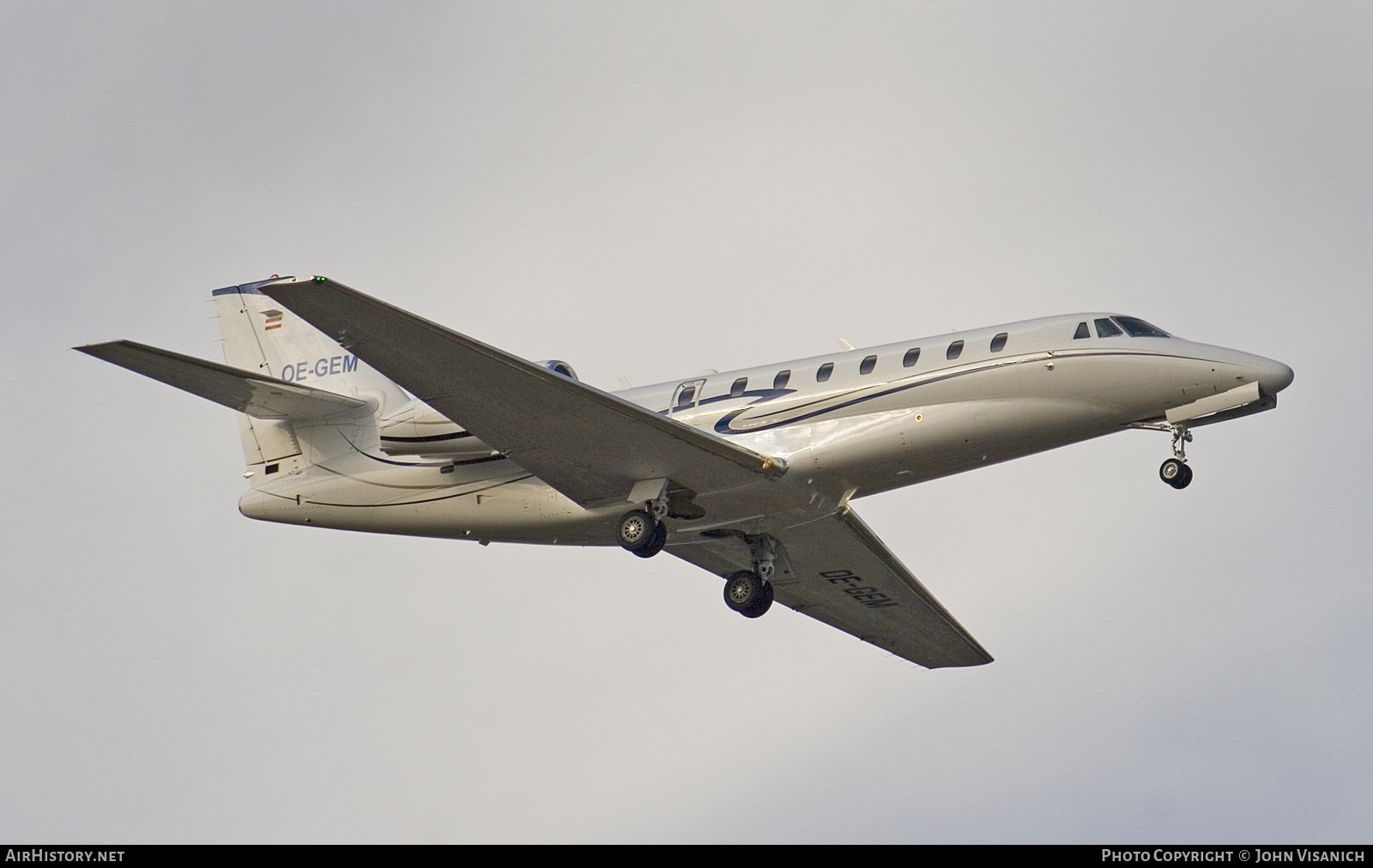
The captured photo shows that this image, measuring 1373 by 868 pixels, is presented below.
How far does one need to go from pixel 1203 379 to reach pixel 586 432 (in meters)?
7.95

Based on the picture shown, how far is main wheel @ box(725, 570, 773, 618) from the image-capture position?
85.8ft

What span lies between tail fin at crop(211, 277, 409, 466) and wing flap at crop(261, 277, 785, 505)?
4.10 meters

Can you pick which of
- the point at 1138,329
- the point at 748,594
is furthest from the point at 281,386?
the point at 1138,329

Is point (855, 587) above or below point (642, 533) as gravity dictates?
above

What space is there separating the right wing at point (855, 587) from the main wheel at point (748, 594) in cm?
32

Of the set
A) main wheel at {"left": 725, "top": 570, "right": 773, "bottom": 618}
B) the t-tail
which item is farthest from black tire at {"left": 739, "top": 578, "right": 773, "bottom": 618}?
the t-tail

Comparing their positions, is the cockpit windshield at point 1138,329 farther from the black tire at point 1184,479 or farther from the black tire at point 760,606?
the black tire at point 760,606

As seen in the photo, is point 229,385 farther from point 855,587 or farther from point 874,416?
point 855,587

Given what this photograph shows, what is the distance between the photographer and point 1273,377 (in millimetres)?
22141

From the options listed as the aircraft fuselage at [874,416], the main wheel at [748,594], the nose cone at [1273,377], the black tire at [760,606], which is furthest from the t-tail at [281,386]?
the nose cone at [1273,377]

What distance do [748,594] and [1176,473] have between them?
6.70 m

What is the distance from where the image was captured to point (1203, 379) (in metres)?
22.4

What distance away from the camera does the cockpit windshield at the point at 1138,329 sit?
908 inches

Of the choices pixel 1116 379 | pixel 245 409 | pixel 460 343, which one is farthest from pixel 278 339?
pixel 1116 379
